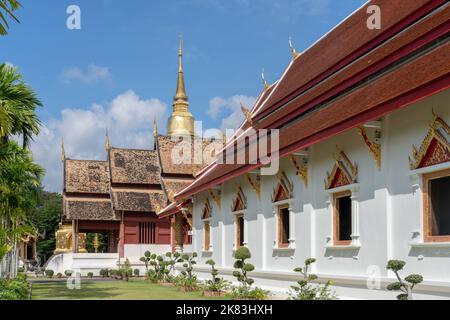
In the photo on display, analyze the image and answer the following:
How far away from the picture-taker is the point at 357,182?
36.6 feet

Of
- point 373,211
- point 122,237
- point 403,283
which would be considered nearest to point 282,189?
point 373,211

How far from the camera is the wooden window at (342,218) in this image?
1165 centimetres

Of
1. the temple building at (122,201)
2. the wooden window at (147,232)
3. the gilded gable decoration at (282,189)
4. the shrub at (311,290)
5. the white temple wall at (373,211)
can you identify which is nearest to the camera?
the white temple wall at (373,211)

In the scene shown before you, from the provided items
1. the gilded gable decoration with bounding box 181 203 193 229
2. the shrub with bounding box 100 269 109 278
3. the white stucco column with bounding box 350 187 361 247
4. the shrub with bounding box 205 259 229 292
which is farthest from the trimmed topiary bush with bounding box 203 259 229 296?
the shrub with bounding box 100 269 109 278

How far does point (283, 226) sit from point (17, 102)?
700 centimetres

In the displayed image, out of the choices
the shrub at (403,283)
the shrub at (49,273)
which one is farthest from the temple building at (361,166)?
the shrub at (49,273)

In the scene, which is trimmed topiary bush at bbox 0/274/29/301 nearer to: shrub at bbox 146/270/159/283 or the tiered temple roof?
shrub at bbox 146/270/159/283

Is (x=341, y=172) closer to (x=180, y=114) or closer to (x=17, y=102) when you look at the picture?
(x=17, y=102)

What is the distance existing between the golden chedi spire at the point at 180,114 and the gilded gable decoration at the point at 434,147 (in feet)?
136

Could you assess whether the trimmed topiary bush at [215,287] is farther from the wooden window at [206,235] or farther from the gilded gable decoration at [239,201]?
the wooden window at [206,235]

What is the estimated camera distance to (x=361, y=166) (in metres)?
11.1

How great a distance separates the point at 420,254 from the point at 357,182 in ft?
6.83

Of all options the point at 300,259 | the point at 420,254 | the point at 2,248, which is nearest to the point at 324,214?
the point at 300,259
